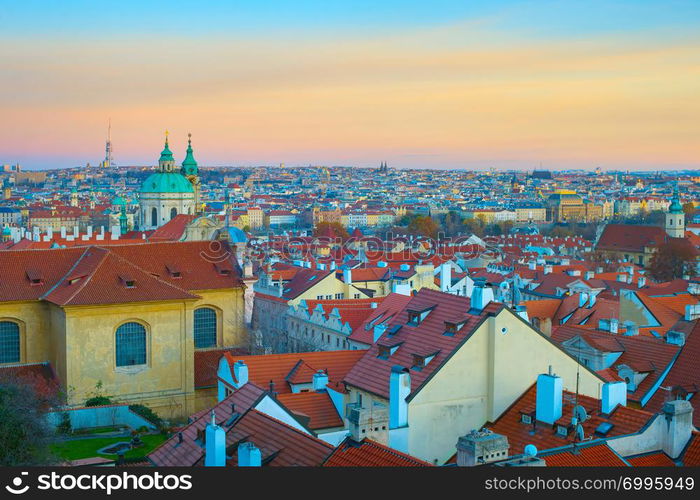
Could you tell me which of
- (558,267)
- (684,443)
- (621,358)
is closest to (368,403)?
(684,443)

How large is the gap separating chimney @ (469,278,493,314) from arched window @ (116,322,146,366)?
17600mm

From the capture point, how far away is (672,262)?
84.2 metres

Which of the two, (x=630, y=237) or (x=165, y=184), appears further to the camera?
(x=630, y=237)

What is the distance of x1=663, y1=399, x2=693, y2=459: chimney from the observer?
18155 mm

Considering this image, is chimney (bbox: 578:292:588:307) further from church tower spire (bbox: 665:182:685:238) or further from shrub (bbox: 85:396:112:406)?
church tower spire (bbox: 665:182:685:238)

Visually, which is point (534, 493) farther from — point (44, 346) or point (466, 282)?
point (466, 282)

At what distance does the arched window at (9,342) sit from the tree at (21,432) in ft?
35.6

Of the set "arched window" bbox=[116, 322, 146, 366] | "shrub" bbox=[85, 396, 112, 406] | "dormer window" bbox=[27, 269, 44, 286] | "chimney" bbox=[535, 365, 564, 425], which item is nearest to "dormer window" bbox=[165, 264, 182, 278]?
"arched window" bbox=[116, 322, 146, 366]

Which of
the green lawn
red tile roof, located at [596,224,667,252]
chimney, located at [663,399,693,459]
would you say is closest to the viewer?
chimney, located at [663,399,693,459]

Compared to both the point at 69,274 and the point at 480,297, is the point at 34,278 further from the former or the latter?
the point at 480,297

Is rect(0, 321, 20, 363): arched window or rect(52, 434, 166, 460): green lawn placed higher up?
rect(0, 321, 20, 363): arched window

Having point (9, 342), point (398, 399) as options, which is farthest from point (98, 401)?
point (398, 399)

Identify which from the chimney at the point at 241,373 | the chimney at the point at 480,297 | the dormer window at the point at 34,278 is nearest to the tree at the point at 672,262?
the dormer window at the point at 34,278

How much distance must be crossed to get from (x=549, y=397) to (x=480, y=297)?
9.56 feet
